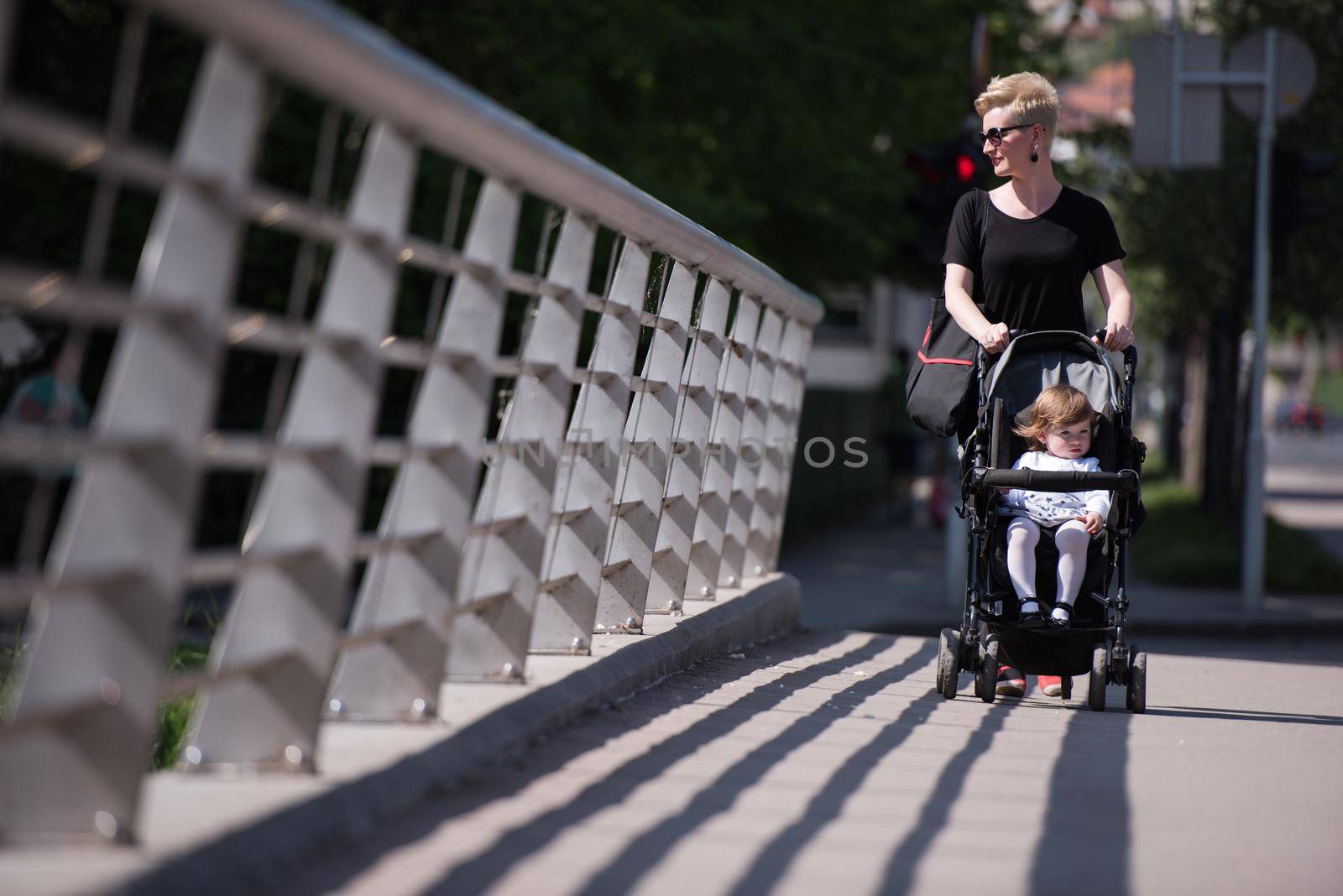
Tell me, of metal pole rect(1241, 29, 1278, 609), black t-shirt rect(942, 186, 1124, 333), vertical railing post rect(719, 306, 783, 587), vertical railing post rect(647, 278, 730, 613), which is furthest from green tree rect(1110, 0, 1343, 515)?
black t-shirt rect(942, 186, 1124, 333)

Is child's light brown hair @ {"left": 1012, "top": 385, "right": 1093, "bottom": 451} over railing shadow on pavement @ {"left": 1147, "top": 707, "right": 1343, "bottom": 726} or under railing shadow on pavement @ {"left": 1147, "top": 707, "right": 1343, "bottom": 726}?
over

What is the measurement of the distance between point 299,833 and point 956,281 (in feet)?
13.0

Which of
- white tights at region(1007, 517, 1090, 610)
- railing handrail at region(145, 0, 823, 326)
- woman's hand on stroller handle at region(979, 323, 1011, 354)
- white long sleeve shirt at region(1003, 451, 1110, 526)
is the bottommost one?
white tights at region(1007, 517, 1090, 610)

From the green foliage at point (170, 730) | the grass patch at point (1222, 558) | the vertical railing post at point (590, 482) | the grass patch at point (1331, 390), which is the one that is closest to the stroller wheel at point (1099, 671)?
the vertical railing post at point (590, 482)

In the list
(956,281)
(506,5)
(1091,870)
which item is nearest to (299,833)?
(1091,870)

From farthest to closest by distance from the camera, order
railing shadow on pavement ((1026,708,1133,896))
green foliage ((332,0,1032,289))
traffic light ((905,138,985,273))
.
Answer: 1. green foliage ((332,0,1032,289))
2. traffic light ((905,138,985,273))
3. railing shadow on pavement ((1026,708,1133,896))

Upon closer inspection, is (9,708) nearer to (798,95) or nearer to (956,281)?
(956,281)

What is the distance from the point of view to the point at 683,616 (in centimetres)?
741

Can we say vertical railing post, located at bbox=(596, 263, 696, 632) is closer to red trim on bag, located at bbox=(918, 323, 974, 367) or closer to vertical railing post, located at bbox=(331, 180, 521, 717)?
red trim on bag, located at bbox=(918, 323, 974, 367)

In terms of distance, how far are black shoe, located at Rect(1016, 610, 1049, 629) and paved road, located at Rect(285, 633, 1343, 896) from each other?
0.30 meters

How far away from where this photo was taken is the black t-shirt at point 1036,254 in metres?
6.99

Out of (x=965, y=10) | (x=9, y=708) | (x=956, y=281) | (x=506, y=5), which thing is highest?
(x=965, y=10)

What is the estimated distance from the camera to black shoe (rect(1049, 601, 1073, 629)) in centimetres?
658

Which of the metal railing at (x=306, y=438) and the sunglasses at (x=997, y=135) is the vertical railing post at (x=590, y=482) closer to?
the metal railing at (x=306, y=438)
